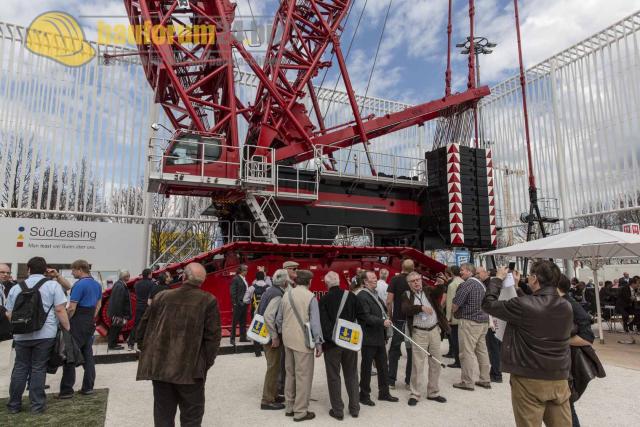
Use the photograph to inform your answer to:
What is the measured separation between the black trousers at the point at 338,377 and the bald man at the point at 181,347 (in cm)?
181

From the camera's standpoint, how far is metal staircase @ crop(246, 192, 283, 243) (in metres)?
10.8

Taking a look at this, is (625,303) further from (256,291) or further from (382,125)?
(256,291)

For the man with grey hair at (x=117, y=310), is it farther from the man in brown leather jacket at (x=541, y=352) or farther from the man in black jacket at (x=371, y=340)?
the man in brown leather jacket at (x=541, y=352)

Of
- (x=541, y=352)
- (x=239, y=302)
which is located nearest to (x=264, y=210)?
(x=239, y=302)

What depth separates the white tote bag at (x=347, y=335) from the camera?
15.8ft

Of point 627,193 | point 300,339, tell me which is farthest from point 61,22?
point 627,193

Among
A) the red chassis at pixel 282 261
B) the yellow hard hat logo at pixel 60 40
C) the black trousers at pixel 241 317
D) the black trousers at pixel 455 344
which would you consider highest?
the yellow hard hat logo at pixel 60 40

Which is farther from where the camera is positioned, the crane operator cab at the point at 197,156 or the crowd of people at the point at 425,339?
the crane operator cab at the point at 197,156

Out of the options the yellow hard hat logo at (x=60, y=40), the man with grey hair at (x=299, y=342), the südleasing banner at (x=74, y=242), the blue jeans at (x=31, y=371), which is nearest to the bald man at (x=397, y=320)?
the man with grey hair at (x=299, y=342)

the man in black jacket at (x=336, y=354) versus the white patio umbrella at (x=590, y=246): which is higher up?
the white patio umbrella at (x=590, y=246)

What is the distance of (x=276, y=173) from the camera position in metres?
11.7

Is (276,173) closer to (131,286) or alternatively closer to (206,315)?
(131,286)

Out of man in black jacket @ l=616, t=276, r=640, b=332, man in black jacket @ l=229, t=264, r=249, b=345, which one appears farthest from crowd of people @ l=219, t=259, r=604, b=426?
man in black jacket @ l=616, t=276, r=640, b=332

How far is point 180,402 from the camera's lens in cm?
352
